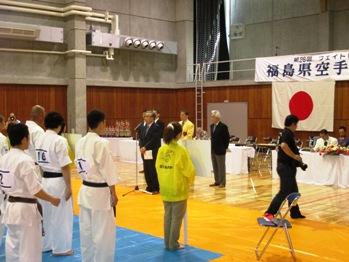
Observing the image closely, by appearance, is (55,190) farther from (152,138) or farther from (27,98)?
(27,98)

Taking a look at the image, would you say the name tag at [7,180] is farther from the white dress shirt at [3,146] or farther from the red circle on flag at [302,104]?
the red circle on flag at [302,104]

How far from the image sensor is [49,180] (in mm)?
5133

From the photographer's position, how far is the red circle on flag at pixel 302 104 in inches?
572

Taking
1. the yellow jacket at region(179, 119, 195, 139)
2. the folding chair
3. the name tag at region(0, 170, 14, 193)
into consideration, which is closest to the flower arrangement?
the yellow jacket at region(179, 119, 195, 139)

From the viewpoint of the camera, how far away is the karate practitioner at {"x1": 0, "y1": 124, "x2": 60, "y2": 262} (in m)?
3.86

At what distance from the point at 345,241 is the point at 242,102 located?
36.6 ft

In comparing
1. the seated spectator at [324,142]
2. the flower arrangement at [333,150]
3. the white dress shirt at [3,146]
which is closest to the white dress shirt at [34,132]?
the white dress shirt at [3,146]

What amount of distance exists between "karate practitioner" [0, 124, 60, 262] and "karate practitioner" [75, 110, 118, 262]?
47 centimetres

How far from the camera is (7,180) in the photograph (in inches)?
153

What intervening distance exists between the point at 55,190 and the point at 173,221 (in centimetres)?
139

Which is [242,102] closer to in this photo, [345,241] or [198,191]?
[198,191]

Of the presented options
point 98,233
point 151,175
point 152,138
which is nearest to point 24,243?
point 98,233

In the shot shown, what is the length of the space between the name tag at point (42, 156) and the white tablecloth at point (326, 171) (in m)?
6.81

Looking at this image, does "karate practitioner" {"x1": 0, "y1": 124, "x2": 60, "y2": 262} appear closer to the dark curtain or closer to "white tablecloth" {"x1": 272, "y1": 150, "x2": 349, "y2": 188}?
"white tablecloth" {"x1": 272, "y1": 150, "x2": 349, "y2": 188}
